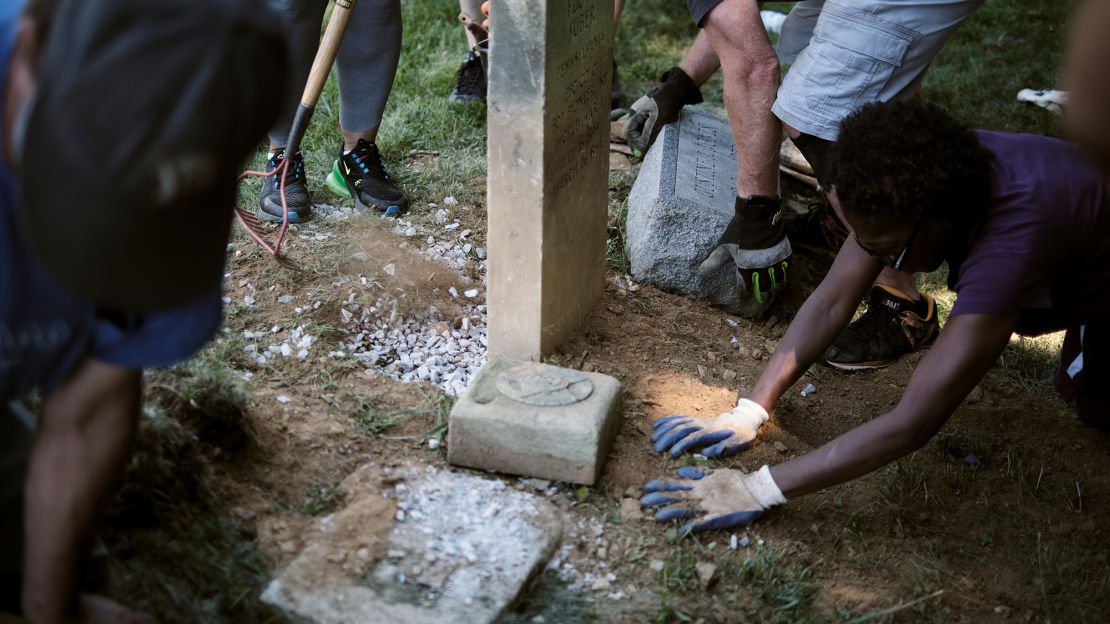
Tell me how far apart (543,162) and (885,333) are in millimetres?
1549

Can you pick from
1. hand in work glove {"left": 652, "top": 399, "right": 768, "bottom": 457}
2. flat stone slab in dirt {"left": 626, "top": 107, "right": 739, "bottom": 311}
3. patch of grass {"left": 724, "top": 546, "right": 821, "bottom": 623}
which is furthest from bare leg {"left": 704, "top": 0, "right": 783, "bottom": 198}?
patch of grass {"left": 724, "top": 546, "right": 821, "bottom": 623}

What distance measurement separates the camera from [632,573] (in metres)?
2.43

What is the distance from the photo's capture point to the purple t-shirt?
7.60 ft

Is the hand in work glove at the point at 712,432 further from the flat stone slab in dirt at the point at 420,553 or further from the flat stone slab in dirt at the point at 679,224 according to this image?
the flat stone slab in dirt at the point at 679,224

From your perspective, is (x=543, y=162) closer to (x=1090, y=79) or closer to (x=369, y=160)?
(x=369, y=160)

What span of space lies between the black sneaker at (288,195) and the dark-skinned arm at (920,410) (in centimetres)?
215

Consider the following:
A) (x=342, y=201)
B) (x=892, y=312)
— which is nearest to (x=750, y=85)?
(x=892, y=312)

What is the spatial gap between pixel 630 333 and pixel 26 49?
7.47 feet

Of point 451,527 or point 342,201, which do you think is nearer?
point 451,527

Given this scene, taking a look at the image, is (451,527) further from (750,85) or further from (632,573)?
(750,85)

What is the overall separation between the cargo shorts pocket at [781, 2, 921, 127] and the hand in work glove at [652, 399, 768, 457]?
3.71ft

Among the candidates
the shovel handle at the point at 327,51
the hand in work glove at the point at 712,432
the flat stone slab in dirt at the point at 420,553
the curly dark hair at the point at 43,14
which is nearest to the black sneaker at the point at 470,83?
the shovel handle at the point at 327,51

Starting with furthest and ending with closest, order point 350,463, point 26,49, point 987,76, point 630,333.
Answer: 1. point 987,76
2. point 630,333
3. point 350,463
4. point 26,49

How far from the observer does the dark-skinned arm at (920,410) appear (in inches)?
92.2
